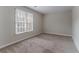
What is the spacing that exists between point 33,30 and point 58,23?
9.36ft

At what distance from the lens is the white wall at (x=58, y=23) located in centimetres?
646

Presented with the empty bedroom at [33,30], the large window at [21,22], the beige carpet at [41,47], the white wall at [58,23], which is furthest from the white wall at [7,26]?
the white wall at [58,23]

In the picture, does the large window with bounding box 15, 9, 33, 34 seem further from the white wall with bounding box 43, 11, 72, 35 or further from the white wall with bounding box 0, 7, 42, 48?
the white wall with bounding box 43, 11, 72, 35

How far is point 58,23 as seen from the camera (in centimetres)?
710

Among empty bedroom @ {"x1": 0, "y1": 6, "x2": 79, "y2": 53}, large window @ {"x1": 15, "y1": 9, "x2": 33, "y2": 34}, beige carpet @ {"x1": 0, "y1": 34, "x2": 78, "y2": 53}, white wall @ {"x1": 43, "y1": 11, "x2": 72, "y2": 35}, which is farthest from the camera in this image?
white wall @ {"x1": 43, "y1": 11, "x2": 72, "y2": 35}

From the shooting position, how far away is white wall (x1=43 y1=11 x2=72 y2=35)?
6.46 metres

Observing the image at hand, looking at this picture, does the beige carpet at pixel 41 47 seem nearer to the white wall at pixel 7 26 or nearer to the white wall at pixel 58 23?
the white wall at pixel 7 26

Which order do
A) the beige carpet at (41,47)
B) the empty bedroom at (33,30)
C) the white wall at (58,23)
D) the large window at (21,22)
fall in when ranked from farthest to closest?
the white wall at (58,23) < the large window at (21,22) < the empty bedroom at (33,30) < the beige carpet at (41,47)

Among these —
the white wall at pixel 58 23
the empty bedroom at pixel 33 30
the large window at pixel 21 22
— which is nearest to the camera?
the empty bedroom at pixel 33 30

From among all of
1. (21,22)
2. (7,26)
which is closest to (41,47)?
(7,26)

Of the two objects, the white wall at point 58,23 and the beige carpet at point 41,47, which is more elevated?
the white wall at point 58,23

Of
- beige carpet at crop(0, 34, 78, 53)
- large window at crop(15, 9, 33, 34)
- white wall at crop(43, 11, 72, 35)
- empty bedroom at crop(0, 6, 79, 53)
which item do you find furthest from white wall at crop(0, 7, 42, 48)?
white wall at crop(43, 11, 72, 35)

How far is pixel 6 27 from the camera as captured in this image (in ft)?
10.6
